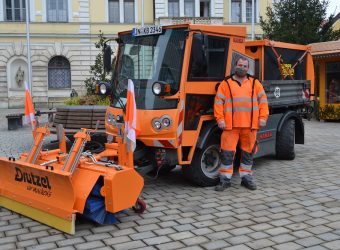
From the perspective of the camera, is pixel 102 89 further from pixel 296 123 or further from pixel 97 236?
pixel 296 123

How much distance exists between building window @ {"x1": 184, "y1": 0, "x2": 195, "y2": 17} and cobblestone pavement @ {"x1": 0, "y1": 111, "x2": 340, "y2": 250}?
96.8 feet

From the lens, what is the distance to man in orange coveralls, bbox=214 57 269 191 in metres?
6.51

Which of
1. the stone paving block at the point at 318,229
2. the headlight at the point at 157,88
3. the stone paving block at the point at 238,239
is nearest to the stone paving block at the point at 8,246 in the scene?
the stone paving block at the point at 238,239

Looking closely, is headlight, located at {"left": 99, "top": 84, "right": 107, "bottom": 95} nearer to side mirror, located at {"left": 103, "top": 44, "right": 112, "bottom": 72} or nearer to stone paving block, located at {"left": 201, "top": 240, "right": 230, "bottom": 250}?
side mirror, located at {"left": 103, "top": 44, "right": 112, "bottom": 72}

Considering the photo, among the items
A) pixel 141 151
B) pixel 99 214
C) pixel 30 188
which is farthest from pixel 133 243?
pixel 141 151

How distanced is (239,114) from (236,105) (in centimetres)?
14

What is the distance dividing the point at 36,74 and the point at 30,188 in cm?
2907

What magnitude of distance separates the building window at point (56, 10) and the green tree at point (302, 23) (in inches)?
701

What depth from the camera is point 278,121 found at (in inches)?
341

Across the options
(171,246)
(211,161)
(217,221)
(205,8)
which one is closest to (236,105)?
(211,161)

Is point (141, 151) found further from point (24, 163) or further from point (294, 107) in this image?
point (294, 107)

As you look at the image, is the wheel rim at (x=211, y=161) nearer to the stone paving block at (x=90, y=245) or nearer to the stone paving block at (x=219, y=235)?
the stone paving block at (x=219, y=235)

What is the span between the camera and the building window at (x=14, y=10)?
3294 centimetres

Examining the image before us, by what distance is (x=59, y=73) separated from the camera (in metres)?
33.9
